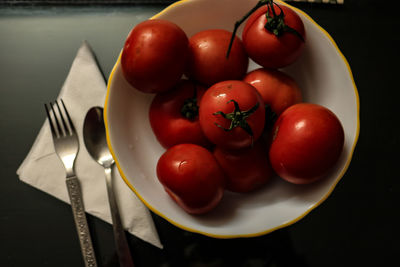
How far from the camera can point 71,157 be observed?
66 cm

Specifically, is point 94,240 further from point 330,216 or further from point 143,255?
point 330,216

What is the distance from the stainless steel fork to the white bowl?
14cm

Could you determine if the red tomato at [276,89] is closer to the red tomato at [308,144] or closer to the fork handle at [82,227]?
the red tomato at [308,144]

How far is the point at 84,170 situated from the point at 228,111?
0.36 meters

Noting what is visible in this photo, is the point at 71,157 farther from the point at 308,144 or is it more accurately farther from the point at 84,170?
the point at 308,144

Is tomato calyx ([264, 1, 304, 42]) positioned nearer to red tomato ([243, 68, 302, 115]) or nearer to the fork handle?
red tomato ([243, 68, 302, 115])

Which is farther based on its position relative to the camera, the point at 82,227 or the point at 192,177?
the point at 82,227

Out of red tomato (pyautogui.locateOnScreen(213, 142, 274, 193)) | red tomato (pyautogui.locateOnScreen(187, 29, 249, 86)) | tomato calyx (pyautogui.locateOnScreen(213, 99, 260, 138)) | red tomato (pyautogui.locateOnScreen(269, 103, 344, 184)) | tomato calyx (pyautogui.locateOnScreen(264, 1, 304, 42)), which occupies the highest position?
tomato calyx (pyautogui.locateOnScreen(264, 1, 304, 42))

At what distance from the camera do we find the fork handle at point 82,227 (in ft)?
2.10

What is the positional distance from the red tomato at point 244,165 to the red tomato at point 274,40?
15cm

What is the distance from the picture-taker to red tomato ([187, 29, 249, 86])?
1.81 feet

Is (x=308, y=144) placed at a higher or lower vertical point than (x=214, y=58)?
lower

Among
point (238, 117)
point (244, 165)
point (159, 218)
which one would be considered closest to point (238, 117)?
point (238, 117)

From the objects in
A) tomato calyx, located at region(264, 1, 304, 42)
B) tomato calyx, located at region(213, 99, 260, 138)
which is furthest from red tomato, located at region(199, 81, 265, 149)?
tomato calyx, located at region(264, 1, 304, 42)
